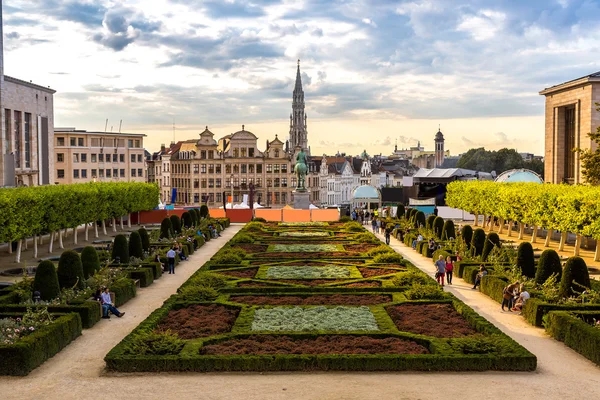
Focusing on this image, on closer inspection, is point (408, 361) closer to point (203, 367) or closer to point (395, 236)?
point (203, 367)

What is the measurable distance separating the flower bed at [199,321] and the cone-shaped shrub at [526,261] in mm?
14521

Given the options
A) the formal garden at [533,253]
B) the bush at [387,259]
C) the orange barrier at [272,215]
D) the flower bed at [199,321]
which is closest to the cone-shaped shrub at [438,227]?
the formal garden at [533,253]

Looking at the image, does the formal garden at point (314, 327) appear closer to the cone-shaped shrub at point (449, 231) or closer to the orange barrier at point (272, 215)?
the cone-shaped shrub at point (449, 231)

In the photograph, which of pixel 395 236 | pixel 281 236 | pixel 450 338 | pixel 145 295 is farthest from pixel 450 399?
pixel 395 236

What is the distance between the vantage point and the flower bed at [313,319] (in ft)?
78.0

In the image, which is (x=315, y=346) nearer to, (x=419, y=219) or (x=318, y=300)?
(x=318, y=300)

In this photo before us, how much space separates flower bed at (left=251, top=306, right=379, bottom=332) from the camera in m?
23.8

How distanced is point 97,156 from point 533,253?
99662mm

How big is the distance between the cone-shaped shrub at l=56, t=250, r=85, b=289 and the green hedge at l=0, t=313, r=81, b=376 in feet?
19.1

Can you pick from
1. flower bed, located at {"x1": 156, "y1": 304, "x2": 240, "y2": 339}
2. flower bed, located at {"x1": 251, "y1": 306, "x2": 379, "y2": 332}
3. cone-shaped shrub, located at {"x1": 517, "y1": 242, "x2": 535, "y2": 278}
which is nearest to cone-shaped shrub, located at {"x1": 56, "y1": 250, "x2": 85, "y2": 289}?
flower bed, located at {"x1": 156, "y1": 304, "x2": 240, "y2": 339}

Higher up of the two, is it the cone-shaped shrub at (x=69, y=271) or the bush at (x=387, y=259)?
the cone-shaped shrub at (x=69, y=271)

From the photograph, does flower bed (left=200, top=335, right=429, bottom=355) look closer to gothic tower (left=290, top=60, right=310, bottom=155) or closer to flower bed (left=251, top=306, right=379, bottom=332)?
flower bed (left=251, top=306, right=379, bottom=332)

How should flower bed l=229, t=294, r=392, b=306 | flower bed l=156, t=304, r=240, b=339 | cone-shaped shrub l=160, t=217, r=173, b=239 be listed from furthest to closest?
cone-shaped shrub l=160, t=217, r=173, b=239 < flower bed l=229, t=294, r=392, b=306 < flower bed l=156, t=304, r=240, b=339

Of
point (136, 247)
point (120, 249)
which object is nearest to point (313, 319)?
point (120, 249)
